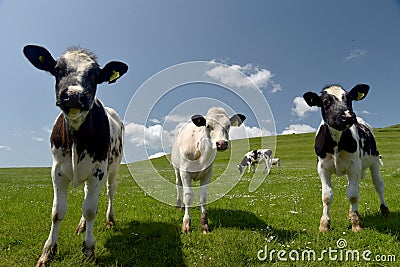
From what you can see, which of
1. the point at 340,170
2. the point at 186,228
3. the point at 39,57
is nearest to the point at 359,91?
the point at 340,170

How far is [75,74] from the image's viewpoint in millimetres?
5613

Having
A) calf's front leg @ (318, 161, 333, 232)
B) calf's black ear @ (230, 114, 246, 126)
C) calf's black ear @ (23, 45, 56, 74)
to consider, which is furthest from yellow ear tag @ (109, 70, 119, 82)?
calf's front leg @ (318, 161, 333, 232)

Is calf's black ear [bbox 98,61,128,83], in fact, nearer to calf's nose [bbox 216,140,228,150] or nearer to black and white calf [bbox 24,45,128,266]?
black and white calf [bbox 24,45,128,266]

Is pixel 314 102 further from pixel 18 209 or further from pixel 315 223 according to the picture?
pixel 18 209

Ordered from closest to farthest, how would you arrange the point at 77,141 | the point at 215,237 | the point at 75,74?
the point at 75,74 → the point at 77,141 → the point at 215,237

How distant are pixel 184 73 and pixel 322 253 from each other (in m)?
5.61

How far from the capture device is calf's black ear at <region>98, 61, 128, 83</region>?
6.42 meters

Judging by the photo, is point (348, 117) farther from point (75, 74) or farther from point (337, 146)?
point (75, 74)

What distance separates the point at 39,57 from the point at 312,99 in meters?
6.42

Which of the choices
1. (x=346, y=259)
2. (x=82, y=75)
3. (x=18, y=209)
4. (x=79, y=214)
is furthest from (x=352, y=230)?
(x=18, y=209)

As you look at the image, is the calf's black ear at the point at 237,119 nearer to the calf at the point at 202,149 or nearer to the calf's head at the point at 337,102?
the calf at the point at 202,149

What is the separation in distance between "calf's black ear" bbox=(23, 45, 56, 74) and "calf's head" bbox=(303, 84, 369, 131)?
6.01 m

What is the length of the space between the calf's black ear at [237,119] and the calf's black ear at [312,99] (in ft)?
6.64

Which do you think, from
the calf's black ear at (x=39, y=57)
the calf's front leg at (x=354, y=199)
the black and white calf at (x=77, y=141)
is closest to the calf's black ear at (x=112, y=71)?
the black and white calf at (x=77, y=141)
